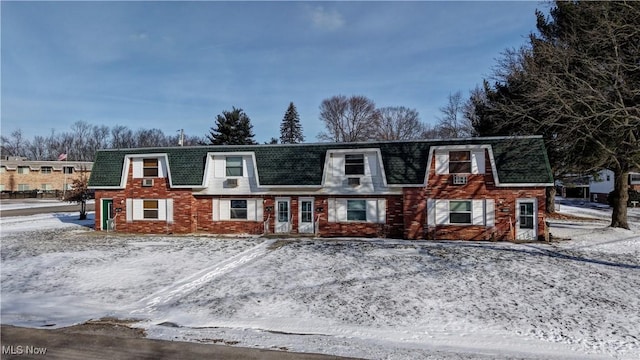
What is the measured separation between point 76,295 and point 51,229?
15620mm

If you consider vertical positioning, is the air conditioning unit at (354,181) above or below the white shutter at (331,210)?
above

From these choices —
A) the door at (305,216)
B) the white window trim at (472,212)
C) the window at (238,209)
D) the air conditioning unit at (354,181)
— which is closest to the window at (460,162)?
the white window trim at (472,212)

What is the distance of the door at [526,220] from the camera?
1861cm

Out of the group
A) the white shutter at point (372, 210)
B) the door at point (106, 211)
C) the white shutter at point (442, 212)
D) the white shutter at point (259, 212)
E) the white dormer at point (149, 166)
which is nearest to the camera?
the white shutter at point (442, 212)

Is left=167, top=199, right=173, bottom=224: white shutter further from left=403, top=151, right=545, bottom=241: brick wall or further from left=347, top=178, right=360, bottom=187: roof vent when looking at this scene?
left=403, top=151, right=545, bottom=241: brick wall

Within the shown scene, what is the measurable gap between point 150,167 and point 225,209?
4.91 meters

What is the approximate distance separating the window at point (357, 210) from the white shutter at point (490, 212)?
226 inches

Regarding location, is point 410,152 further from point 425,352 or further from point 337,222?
point 425,352

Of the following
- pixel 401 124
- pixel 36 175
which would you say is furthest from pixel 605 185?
pixel 36 175

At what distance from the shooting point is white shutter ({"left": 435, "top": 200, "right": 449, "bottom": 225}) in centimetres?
1944

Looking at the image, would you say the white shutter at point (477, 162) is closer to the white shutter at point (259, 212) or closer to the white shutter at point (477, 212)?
the white shutter at point (477, 212)

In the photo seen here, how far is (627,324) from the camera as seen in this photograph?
346 inches

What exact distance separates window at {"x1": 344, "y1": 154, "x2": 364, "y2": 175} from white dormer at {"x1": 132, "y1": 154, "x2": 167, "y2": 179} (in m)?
9.99

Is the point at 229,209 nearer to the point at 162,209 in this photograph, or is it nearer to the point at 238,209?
the point at 238,209
